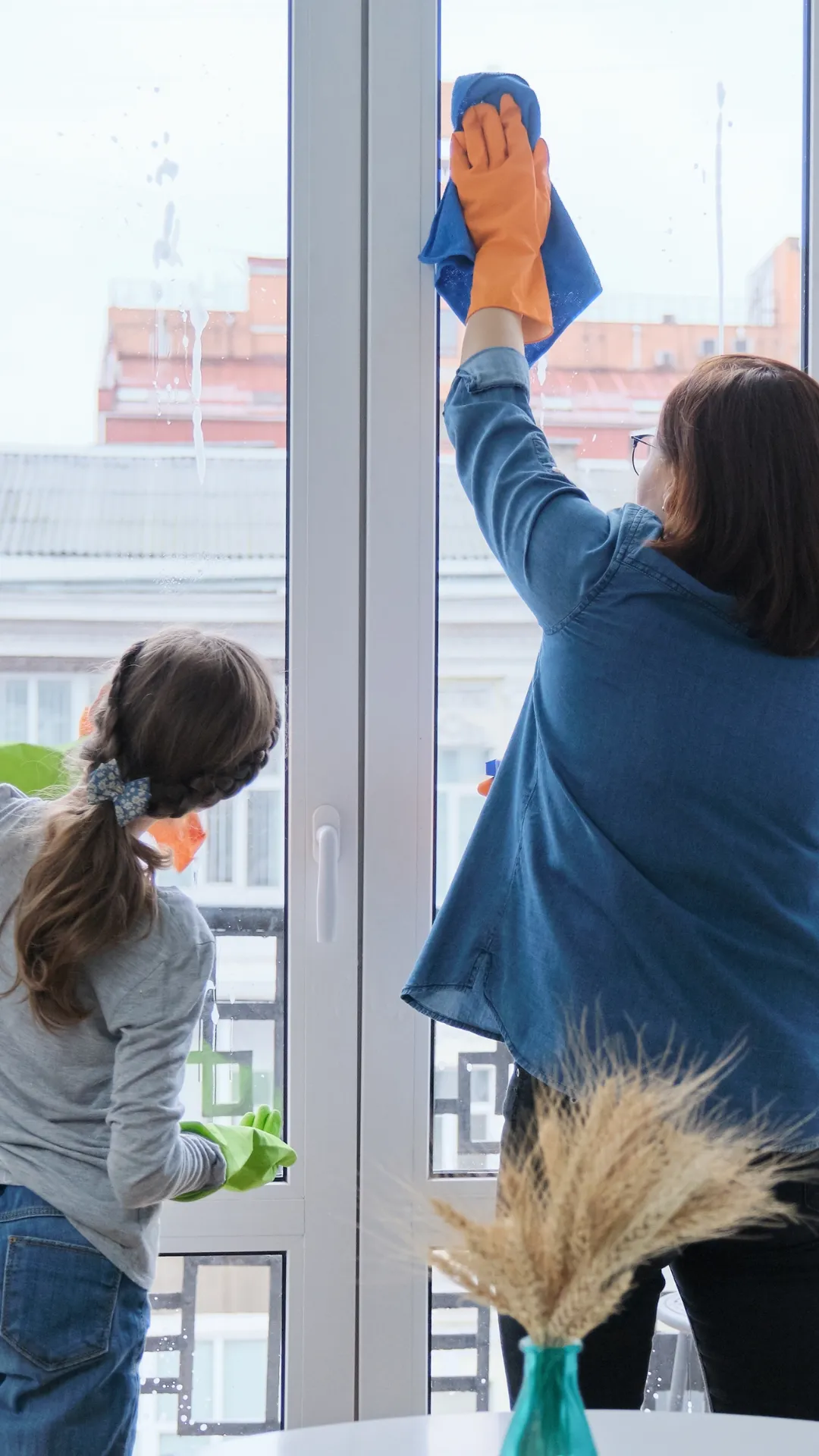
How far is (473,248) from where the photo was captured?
1314 mm

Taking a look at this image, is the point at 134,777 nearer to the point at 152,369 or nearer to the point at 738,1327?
the point at 152,369

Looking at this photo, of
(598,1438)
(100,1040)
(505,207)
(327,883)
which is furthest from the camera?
(327,883)

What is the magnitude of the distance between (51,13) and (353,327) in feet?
1.56

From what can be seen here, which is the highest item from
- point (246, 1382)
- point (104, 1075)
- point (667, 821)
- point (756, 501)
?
point (756, 501)

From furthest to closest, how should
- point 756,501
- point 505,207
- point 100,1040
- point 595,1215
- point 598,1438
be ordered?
1. point 505,207
2. point 100,1040
3. point 756,501
4. point 598,1438
5. point 595,1215

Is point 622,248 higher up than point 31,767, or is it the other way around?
point 622,248

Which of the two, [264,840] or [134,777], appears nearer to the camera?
[134,777]

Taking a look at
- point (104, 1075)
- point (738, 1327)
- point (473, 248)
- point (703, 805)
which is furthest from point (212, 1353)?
point (473, 248)

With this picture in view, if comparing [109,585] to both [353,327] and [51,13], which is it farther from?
[51,13]

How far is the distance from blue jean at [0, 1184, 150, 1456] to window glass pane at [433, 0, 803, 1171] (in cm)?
47

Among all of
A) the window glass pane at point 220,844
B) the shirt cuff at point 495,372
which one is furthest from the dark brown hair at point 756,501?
the window glass pane at point 220,844

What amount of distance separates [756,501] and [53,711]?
81 centimetres

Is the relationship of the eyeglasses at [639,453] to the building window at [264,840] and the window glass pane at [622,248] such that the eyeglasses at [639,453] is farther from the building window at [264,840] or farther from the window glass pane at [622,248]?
the building window at [264,840]

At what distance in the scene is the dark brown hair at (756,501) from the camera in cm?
105
